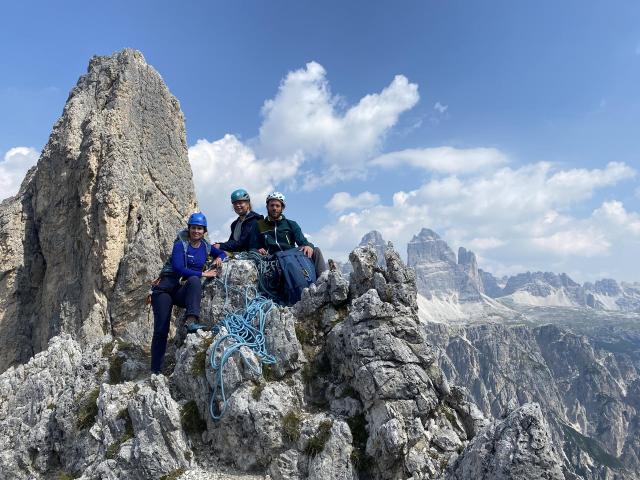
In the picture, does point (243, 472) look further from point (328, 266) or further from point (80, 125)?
point (80, 125)

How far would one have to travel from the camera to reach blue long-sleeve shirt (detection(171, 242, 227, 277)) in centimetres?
1452

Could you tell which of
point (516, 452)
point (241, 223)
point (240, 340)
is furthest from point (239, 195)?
point (516, 452)

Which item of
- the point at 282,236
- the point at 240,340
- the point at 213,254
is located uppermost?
the point at 282,236

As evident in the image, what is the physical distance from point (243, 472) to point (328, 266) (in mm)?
8417

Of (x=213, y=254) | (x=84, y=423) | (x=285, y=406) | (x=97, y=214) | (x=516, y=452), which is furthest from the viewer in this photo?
(x=97, y=214)

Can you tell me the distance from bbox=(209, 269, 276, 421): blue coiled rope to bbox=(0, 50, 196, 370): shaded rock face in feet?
45.6

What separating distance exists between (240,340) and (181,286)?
3.40 metres

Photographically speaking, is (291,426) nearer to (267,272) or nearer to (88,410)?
(267,272)

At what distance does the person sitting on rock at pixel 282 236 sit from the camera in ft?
54.1

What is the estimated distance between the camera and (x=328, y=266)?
17438 millimetres

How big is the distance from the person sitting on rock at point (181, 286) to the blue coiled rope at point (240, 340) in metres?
1.30

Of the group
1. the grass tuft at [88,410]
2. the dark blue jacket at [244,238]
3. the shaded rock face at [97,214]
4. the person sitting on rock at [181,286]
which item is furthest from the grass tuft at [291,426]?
the shaded rock face at [97,214]

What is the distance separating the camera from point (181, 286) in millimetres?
14898

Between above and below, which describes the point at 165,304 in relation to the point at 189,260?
below
